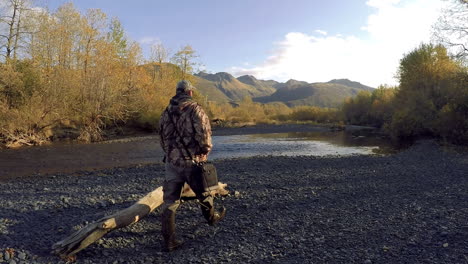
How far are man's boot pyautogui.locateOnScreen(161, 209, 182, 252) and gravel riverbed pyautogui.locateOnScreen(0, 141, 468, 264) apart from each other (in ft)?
0.42

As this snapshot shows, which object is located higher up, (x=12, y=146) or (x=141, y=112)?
(x=141, y=112)

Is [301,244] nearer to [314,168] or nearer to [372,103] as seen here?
[314,168]

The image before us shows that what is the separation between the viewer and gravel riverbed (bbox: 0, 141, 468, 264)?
15.4 feet

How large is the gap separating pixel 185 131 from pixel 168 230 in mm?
1692

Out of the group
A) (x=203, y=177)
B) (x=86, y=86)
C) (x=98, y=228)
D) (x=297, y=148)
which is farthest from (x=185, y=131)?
(x=86, y=86)

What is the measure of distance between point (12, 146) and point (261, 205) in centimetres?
2515

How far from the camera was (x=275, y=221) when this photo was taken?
6.29 meters

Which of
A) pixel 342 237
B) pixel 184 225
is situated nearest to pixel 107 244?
pixel 184 225

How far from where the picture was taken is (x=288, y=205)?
7469mm

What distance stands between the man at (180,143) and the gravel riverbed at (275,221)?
30.8 inches

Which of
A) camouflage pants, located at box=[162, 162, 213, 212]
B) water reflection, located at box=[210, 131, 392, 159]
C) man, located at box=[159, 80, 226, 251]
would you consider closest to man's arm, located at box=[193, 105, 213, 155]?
man, located at box=[159, 80, 226, 251]

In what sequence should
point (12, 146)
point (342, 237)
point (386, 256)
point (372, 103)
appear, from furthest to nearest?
1. point (372, 103)
2. point (12, 146)
3. point (342, 237)
4. point (386, 256)

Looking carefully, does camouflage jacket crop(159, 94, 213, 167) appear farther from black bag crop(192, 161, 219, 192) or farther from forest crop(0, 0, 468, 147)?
forest crop(0, 0, 468, 147)

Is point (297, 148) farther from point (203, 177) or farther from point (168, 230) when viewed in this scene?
point (168, 230)
